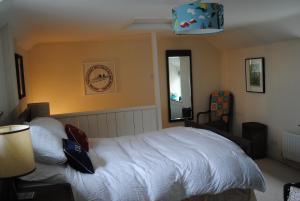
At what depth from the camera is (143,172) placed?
7.09 feet

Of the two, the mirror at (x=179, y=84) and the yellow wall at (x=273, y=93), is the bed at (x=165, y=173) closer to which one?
the yellow wall at (x=273, y=93)

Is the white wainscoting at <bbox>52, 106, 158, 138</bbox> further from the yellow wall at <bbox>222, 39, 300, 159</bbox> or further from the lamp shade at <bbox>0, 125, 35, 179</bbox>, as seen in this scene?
the lamp shade at <bbox>0, 125, 35, 179</bbox>

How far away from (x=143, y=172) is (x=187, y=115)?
3.50 metres

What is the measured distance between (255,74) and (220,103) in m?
0.93

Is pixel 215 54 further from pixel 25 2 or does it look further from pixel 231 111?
pixel 25 2

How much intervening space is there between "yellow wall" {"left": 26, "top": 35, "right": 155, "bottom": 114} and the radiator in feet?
7.88

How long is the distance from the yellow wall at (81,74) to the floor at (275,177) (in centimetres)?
233

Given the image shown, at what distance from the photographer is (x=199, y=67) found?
566cm

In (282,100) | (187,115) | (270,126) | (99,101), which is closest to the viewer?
(282,100)

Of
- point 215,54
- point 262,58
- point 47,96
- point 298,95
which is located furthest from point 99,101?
point 298,95

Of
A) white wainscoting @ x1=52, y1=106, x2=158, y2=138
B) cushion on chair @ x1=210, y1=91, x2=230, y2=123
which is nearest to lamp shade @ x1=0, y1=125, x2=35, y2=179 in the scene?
white wainscoting @ x1=52, y1=106, x2=158, y2=138

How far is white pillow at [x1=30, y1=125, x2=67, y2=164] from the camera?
2.04m

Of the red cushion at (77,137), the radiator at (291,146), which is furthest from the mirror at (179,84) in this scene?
the red cushion at (77,137)

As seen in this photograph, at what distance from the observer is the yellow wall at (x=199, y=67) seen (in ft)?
17.6
